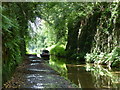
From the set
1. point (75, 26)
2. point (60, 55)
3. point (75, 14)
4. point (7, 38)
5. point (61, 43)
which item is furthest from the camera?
point (61, 43)

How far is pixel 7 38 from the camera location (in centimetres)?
709

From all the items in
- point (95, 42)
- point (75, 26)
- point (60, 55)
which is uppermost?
point (75, 26)

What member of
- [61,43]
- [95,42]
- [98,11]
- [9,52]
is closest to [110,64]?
[95,42]

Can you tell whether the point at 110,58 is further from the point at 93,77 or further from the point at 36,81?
the point at 36,81

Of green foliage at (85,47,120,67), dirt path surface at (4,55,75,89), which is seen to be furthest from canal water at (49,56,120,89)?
green foliage at (85,47,120,67)

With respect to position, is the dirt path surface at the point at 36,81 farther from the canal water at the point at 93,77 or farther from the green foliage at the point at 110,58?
the green foliage at the point at 110,58

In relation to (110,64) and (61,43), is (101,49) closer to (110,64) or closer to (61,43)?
(110,64)

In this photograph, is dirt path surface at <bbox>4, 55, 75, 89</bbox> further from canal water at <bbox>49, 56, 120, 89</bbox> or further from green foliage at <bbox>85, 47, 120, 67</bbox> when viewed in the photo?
green foliage at <bbox>85, 47, 120, 67</bbox>

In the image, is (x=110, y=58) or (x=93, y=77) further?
(x=110, y=58)

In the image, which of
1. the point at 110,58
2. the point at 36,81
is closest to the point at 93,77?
the point at 36,81

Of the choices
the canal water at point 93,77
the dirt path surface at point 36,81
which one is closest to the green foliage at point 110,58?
the canal water at point 93,77

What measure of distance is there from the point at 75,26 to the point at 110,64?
14174mm

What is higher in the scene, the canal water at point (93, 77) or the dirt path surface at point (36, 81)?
the dirt path surface at point (36, 81)

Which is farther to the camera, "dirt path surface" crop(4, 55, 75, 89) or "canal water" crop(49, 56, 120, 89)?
"canal water" crop(49, 56, 120, 89)
